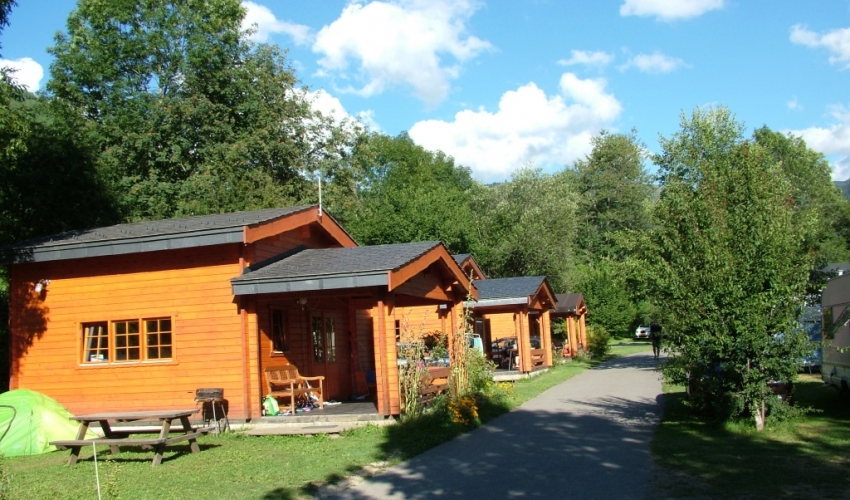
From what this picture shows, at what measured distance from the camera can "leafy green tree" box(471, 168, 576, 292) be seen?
4272 cm

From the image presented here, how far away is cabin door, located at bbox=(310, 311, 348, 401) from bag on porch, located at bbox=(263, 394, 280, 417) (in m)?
2.75

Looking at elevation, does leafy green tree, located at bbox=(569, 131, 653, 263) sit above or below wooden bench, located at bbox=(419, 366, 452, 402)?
above

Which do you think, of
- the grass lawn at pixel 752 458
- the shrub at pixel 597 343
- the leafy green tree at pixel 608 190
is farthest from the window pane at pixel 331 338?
the leafy green tree at pixel 608 190

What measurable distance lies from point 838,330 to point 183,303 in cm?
1209

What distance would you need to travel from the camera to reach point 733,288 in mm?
11414

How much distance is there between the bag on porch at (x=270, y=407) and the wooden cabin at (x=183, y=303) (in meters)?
0.35

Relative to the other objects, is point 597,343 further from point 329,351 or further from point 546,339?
point 329,351

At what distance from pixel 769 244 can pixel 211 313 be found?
958 cm

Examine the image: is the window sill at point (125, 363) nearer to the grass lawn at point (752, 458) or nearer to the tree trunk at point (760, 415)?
the grass lawn at point (752, 458)

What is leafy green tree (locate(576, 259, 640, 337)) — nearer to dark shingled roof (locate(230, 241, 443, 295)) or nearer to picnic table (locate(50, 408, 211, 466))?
dark shingled roof (locate(230, 241, 443, 295))

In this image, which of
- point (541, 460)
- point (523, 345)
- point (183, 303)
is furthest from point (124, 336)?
point (523, 345)

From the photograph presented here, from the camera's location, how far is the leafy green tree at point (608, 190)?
6494cm

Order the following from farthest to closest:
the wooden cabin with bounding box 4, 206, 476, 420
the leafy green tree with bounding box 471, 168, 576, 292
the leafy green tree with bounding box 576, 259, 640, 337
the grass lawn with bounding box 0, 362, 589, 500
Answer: the leafy green tree with bounding box 576, 259, 640, 337, the leafy green tree with bounding box 471, 168, 576, 292, the wooden cabin with bounding box 4, 206, 476, 420, the grass lawn with bounding box 0, 362, 589, 500

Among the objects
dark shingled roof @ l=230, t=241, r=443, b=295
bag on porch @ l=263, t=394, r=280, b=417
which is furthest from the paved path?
bag on porch @ l=263, t=394, r=280, b=417
